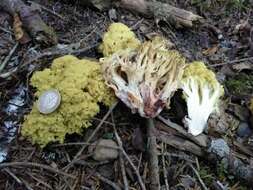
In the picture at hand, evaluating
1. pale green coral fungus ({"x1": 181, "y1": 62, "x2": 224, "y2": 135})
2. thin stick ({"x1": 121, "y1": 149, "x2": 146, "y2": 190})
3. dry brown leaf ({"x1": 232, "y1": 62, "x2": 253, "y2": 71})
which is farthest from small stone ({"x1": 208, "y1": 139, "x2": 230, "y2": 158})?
dry brown leaf ({"x1": 232, "y1": 62, "x2": 253, "y2": 71})

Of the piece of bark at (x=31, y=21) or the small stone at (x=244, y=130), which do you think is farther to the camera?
the piece of bark at (x=31, y=21)

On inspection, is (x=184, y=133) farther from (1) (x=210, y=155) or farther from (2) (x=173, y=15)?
(2) (x=173, y=15)

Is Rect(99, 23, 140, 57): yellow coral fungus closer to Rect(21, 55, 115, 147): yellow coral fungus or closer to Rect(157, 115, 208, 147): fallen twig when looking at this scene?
Rect(21, 55, 115, 147): yellow coral fungus

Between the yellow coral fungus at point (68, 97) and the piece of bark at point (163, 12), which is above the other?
the piece of bark at point (163, 12)

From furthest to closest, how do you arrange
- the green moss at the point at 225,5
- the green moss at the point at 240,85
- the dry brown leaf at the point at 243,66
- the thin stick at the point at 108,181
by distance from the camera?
the green moss at the point at 225,5
the dry brown leaf at the point at 243,66
the green moss at the point at 240,85
the thin stick at the point at 108,181

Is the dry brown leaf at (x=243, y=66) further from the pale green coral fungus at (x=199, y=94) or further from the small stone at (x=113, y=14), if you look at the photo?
the small stone at (x=113, y=14)

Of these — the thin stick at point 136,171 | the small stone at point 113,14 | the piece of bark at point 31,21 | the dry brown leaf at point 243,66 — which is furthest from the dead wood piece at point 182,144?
the small stone at point 113,14

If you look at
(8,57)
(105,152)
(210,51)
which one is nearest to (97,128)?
(105,152)
